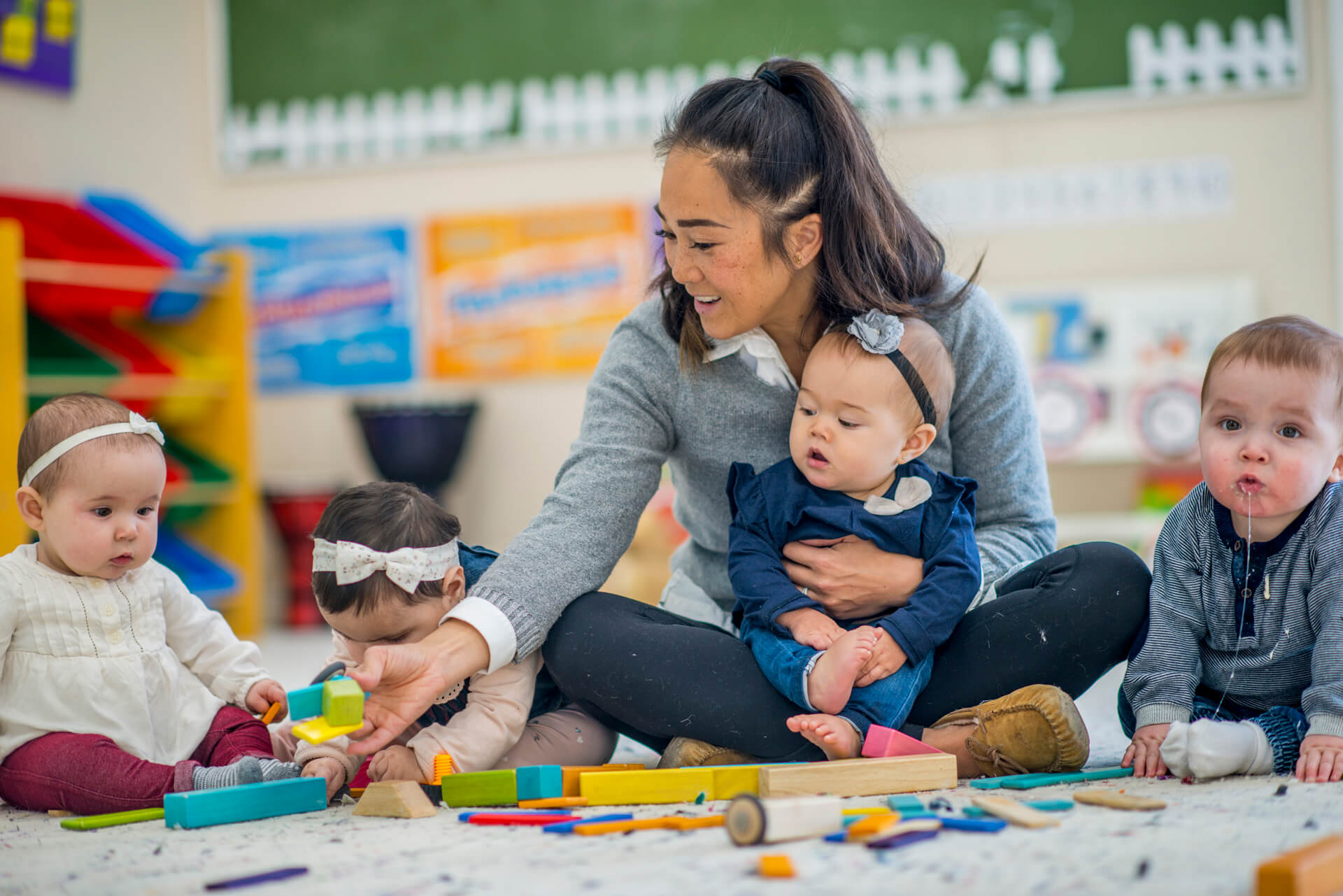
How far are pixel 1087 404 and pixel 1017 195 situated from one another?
26.2 inches

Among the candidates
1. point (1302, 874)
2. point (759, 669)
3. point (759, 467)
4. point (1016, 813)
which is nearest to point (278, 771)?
point (759, 669)

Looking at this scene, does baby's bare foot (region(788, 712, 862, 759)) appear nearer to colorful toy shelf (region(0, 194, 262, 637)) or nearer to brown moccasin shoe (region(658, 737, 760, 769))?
brown moccasin shoe (region(658, 737, 760, 769))

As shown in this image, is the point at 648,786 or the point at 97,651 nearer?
the point at 648,786

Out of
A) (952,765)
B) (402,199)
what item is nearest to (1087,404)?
(402,199)

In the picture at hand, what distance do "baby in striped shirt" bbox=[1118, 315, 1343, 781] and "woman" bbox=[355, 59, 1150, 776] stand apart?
0.07 meters

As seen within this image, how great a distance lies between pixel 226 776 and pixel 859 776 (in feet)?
2.19

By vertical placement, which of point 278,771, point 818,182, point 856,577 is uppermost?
point 818,182

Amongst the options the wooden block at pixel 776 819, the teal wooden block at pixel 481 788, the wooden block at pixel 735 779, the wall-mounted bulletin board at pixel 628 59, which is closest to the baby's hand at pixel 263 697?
the teal wooden block at pixel 481 788

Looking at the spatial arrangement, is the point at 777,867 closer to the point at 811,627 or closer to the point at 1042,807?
the point at 1042,807

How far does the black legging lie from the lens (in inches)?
52.0

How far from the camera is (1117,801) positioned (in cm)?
110

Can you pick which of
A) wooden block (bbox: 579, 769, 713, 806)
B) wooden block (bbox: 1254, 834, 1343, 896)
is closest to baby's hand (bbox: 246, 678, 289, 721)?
wooden block (bbox: 579, 769, 713, 806)

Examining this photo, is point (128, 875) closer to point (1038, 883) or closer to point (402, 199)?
point (1038, 883)

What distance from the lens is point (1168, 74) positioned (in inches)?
139
